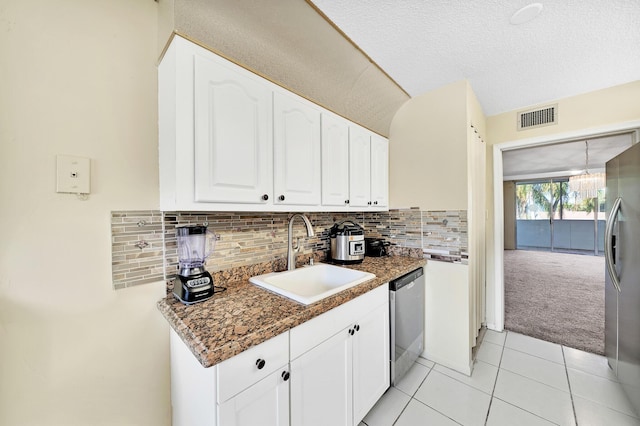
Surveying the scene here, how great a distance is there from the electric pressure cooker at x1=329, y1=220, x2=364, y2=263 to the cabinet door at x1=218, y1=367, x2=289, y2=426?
40.4 inches

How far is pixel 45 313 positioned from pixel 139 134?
816mm

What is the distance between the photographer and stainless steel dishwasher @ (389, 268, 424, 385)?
63.1 inches

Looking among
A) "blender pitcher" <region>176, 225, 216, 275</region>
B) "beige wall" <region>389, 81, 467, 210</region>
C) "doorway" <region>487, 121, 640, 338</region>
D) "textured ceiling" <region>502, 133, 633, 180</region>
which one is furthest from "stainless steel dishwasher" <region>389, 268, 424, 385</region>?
"textured ceiling" <region>502, 133, 633, 180</region>

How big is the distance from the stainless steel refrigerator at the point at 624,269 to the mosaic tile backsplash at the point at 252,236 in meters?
0.90

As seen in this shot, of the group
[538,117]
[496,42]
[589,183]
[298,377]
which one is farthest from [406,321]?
[589,183]

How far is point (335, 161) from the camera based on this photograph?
5.54 ft

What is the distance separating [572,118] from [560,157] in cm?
358

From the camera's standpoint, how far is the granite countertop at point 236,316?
2.48ft

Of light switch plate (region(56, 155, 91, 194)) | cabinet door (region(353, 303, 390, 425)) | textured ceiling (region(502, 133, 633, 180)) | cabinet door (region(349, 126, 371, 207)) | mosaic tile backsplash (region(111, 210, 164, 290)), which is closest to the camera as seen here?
light switch plate (region(56, 155, 91, 194))

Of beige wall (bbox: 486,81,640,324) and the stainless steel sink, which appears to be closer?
the stainless steel sink

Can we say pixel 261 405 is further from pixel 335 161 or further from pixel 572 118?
pixel 572 118

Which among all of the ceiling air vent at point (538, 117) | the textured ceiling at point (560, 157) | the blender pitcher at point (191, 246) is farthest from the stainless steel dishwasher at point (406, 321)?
the textured ceiling at point (560, 157)

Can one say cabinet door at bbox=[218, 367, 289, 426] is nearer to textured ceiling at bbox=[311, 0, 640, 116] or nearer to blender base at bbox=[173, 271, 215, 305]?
blender base at bbox=[173, 271, 215, 305]

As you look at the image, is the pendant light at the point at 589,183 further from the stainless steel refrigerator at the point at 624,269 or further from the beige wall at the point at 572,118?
the stainless steel refrigerator at the point at 624,269
